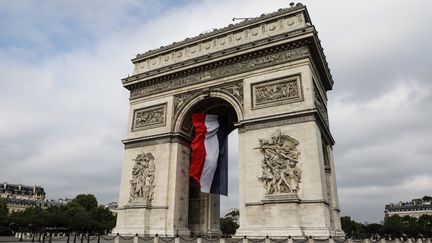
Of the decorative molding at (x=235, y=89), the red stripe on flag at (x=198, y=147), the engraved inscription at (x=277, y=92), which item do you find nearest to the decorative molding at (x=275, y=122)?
the engraved inscription at (x=277, y=92)

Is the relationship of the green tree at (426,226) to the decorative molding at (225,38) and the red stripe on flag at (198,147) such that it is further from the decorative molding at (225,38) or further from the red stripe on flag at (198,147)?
the decorative molding at (225,38)

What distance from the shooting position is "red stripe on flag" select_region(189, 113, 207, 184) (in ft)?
63.0

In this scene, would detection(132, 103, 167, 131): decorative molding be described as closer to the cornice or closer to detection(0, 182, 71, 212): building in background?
the cornice

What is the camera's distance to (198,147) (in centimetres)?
1959

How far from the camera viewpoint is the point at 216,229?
68.6 feet

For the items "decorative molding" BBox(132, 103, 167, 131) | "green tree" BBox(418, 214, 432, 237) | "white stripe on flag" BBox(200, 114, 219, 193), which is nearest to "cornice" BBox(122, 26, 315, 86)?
"decorative molding" BBox(132, 103, 167, 131)

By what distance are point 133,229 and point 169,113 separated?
6.86m

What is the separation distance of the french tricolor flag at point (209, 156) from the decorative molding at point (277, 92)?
11.5 ft

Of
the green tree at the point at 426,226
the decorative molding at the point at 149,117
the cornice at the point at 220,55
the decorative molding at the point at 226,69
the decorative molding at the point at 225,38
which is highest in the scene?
the decorative molding at the point at 225,38

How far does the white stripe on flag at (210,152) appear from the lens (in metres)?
19.1

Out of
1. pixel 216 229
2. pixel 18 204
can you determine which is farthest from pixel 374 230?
pixel 18 204

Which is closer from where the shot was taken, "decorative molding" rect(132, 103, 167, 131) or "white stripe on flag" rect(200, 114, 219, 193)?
"white stripe on flag" rect(200, 114, 219, 193)

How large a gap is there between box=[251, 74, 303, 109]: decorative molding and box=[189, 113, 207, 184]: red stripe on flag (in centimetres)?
364

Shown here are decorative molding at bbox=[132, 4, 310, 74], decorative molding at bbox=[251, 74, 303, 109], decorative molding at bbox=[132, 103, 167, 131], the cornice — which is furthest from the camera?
decorative molding at bbox=[132, 103, 167, 131]
